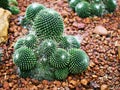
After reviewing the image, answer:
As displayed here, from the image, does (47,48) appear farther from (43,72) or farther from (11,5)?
(11,5)

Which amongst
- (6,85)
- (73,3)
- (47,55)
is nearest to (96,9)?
(73,3)

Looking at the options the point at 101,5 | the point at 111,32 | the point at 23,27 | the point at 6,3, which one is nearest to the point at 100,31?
the point at 111,32

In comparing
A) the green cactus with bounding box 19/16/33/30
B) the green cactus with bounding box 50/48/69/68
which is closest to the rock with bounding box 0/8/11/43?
the green cactus with bounding box 19/16/33/30

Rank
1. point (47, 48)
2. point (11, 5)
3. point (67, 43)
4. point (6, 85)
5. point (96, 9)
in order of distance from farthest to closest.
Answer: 1. point (11, 5)
2. point (96, 9)
3. point (67, 43)
4. point (47, 48)
5. point (6, 85)

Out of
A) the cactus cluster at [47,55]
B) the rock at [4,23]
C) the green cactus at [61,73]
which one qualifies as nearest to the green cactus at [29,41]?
the cactus cluster at [47,55]

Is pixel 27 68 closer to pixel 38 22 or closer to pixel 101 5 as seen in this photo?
pixel 38 22

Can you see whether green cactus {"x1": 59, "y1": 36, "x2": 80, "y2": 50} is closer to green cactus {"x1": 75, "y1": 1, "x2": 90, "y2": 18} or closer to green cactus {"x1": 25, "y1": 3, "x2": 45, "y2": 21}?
green cactus {"x1": 25, "y1": 3, "x2": 45, "y2": 21}
